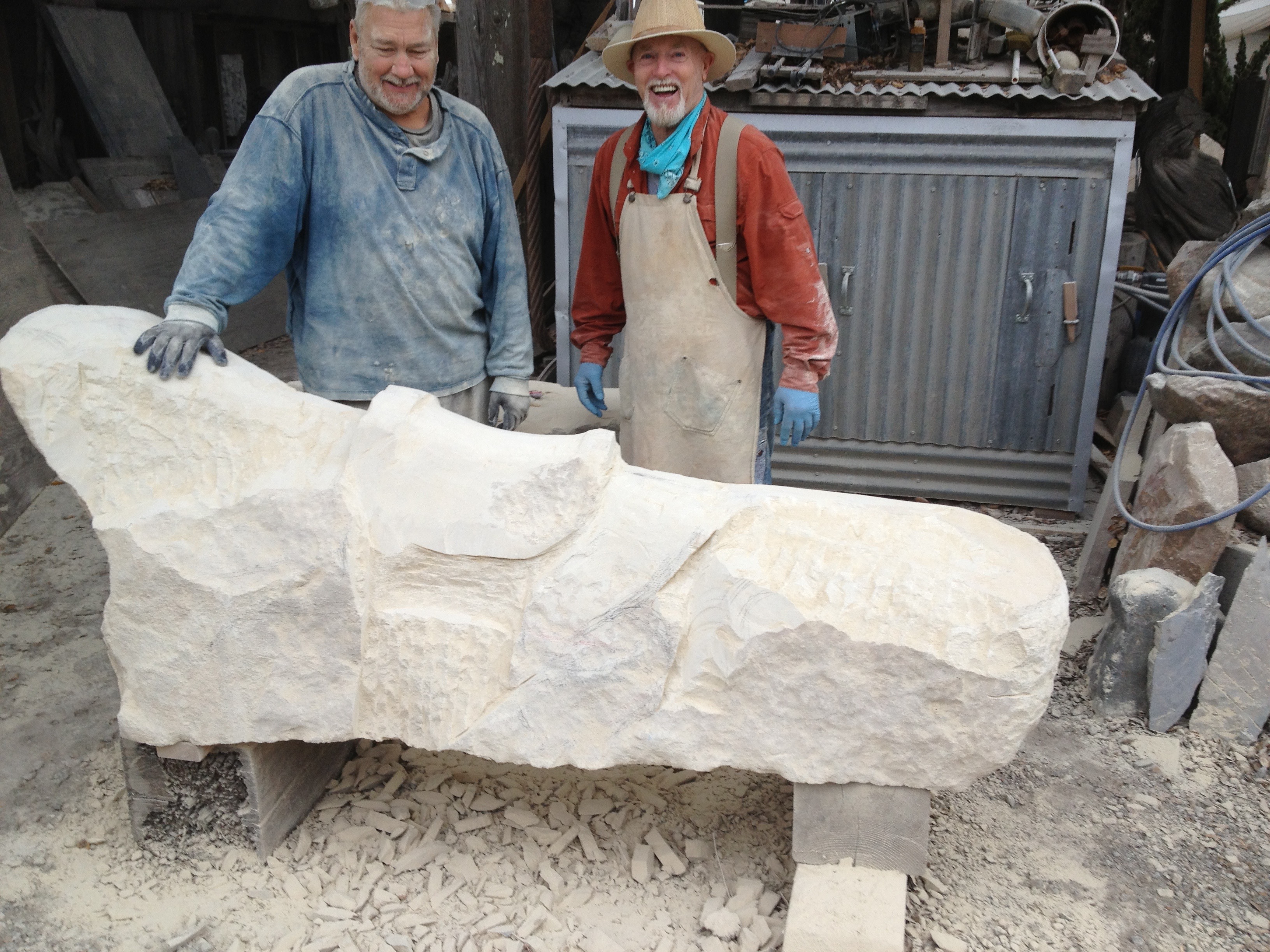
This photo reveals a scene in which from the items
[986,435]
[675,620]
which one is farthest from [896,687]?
[986,435]

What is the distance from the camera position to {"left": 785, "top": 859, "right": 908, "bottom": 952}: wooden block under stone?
2.14m

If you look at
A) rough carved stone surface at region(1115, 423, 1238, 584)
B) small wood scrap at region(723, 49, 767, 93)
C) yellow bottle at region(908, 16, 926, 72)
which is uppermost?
yellow bottle at region(908, 16, 926, 72)

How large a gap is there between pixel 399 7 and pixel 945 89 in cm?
256

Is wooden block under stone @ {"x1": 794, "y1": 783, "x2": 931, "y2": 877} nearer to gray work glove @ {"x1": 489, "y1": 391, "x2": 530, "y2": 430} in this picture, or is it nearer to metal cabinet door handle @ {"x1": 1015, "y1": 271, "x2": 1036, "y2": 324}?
gray work glove @ {"x1": 489, "y1": 391, "x2": 530, "y2": 430}

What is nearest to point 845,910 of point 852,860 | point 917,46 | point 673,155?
point 852,860

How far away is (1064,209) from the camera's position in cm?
436

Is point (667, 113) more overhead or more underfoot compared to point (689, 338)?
more overhead

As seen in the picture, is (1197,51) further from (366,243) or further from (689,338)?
(366,243)

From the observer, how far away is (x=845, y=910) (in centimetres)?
Result: 219

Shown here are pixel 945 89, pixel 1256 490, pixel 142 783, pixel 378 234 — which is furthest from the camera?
pixel 945 89

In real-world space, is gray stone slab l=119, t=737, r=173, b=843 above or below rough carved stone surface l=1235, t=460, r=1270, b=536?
below

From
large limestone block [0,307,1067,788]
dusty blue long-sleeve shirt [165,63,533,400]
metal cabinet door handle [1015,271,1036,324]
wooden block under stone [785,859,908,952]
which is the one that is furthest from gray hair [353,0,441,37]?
metal cabinet door handle [1015,271,1036,324]

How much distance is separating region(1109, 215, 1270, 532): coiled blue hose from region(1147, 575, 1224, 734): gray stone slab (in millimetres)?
252

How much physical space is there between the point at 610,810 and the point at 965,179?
3062 millimetres
